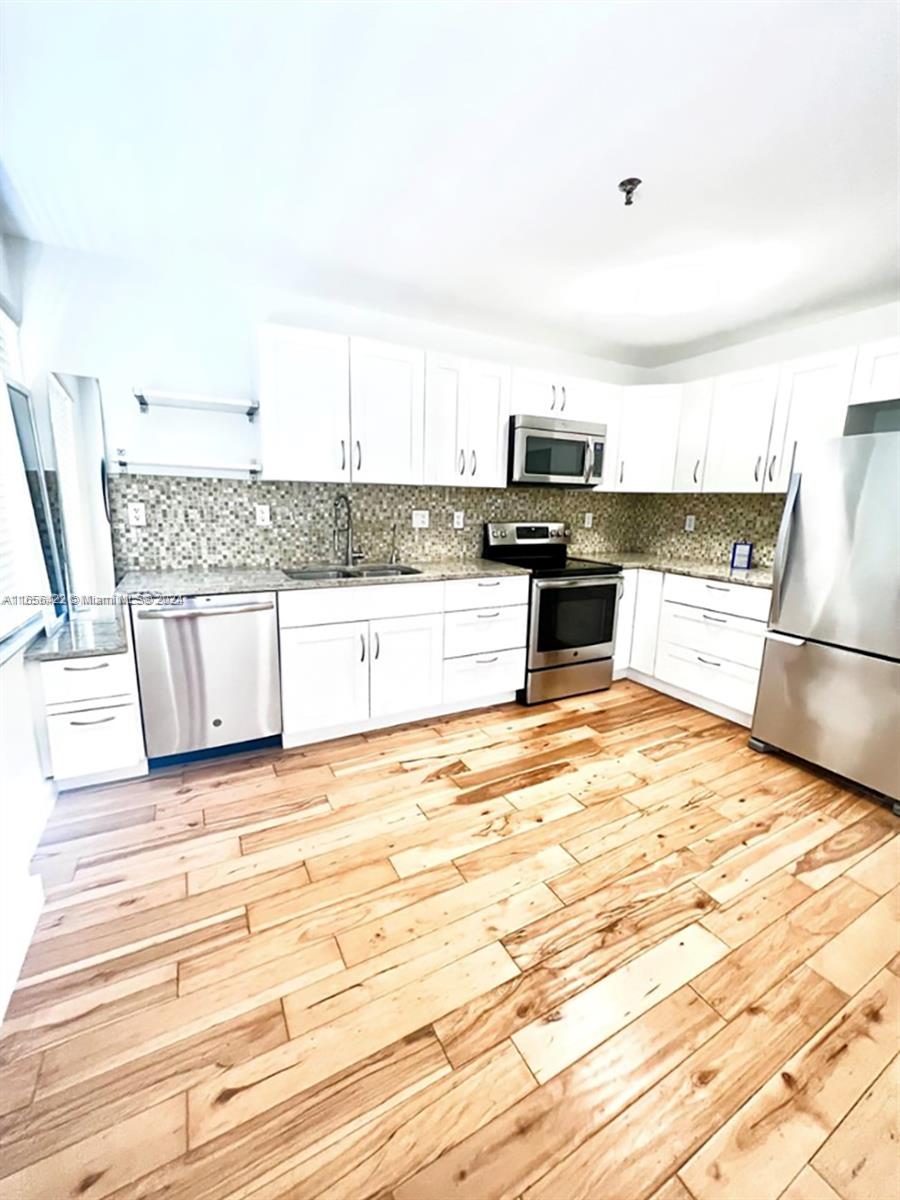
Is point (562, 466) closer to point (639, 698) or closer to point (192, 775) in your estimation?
point (639, 698)

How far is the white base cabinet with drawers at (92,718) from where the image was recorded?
2.14 m

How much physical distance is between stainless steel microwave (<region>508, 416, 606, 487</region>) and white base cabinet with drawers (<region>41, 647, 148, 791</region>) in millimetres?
2435

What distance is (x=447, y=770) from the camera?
8.26 feet

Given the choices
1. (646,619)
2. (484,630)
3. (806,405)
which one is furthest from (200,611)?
(806,405)

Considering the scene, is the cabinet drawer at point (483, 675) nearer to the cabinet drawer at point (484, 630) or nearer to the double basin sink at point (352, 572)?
the cabinet drawer at point (484, 630)

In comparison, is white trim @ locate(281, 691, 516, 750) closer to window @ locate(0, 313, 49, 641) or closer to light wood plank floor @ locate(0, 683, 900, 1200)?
light wood plank floor @ locate(0, 683, 900, 1200)

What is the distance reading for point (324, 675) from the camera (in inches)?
105

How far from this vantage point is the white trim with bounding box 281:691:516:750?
272 centimetres

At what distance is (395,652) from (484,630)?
0.59 meters

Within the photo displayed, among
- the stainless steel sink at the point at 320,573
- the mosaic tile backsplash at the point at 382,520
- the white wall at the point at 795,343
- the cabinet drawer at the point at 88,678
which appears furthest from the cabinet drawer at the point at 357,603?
the white wall at the point at 795,343

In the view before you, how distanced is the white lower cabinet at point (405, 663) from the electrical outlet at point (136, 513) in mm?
1331

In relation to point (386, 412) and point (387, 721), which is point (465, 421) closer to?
point (386, 412)

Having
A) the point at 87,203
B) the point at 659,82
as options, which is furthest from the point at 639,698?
the point at 87,203

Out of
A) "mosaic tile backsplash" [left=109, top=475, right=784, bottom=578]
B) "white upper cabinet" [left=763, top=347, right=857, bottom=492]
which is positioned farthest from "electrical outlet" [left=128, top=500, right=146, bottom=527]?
"white upper cabinet" [left=763, top=347, right=857, bottom=492]
